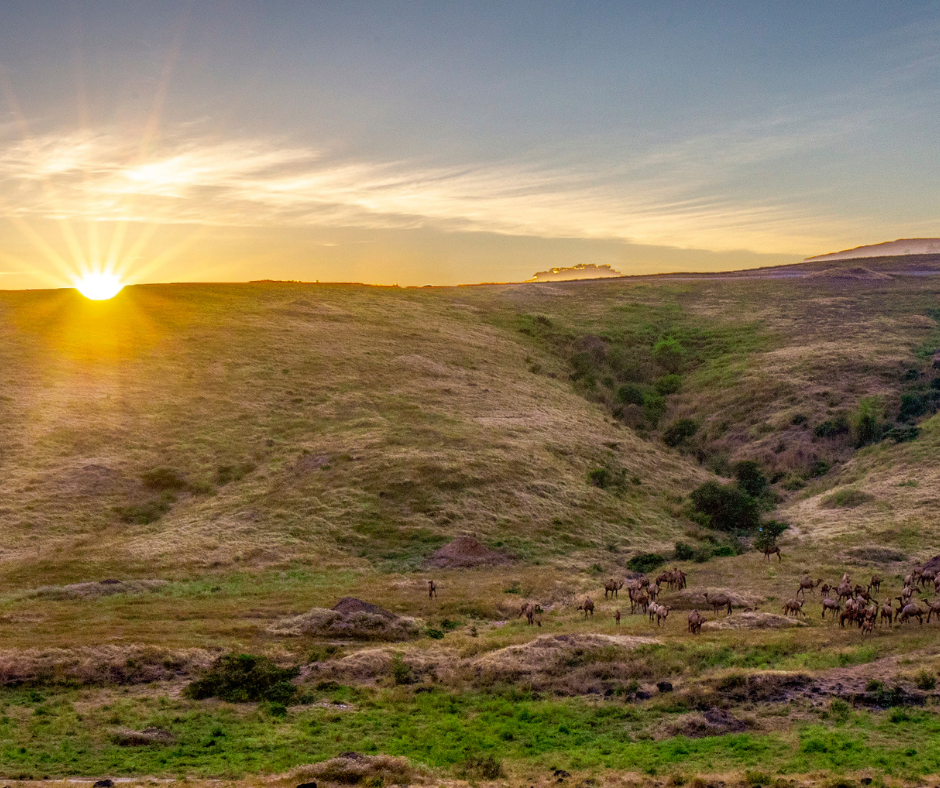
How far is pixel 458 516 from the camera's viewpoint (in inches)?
2138

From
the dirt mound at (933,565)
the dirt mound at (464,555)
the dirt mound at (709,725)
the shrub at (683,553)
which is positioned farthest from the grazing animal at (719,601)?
the dirt mound at (464,555)

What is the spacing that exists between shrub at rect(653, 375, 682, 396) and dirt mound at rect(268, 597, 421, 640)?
61048mm

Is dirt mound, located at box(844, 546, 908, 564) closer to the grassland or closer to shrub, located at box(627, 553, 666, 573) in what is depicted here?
the grassland

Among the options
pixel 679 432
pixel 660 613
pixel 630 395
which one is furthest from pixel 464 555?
pixel 630 395

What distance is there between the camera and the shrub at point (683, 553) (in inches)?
1992

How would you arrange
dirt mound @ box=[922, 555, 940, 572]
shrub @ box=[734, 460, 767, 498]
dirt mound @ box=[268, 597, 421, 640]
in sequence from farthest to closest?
shrub @ box=[734, 460, 767, 498], dirt mound @ box=[922, 555, 940, 572], dirt mound @ box=[268, 597, 421, 640]

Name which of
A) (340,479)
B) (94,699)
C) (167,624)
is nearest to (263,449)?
(340,479)

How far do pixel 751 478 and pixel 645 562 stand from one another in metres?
22.9

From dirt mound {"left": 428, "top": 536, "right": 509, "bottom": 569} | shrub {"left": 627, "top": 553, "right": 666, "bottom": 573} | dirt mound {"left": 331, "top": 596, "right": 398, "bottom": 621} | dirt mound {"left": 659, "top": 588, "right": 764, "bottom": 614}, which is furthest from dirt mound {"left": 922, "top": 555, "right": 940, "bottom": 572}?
dirt mound {"left": 331, "top": 596, "right": 398, "bottom": 621}

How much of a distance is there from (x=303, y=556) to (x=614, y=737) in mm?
28344

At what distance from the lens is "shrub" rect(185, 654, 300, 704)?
26.5 meters

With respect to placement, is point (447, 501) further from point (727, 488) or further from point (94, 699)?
point (94, 699)

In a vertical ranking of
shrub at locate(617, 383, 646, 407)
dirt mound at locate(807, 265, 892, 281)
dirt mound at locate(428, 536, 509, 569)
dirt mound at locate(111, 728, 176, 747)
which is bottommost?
dirt mound at locate(428, 536, 509, 569)

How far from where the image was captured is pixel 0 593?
133 feet
